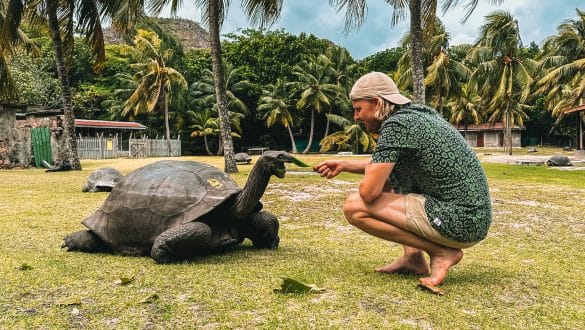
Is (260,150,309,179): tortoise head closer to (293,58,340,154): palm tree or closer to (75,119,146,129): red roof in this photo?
(75,119,146,129): red roof

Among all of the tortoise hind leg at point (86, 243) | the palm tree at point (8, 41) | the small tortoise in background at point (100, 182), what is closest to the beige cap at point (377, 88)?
the tortoise hind leg at point (86, 243)

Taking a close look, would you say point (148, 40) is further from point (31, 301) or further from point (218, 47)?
point (31, 301)

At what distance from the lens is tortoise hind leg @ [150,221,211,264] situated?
3971mm

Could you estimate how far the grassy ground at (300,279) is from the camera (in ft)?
9.05

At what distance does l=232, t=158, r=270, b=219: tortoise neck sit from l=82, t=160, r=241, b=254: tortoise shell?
0.39ft

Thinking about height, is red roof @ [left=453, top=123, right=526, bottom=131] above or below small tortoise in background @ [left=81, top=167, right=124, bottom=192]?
above

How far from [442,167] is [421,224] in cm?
40

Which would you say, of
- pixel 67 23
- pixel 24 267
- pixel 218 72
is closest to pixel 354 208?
pixel 24 267

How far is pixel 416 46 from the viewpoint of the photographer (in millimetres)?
12359

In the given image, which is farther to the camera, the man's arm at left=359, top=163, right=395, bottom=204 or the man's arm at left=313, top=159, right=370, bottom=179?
the man's arm at left=313, top=159, right=370, bottom=179

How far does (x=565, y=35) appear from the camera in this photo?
3184 cm

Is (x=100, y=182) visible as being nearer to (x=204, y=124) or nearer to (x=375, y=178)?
(x=375, y=178)

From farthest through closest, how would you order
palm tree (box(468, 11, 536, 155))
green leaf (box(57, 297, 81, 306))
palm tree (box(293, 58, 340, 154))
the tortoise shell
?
1. palm tree (box(293, 58, 340, 154))
2. palm tree (box(468, 11, 536, 155))
3. the tortoise shell
4. green leaf (box(57, 297, 81, 306))

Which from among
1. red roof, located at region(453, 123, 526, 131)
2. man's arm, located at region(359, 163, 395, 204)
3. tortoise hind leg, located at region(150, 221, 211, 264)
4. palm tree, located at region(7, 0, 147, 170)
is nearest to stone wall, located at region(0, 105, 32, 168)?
palm tree, located at region(7, 0, 147, 170)
